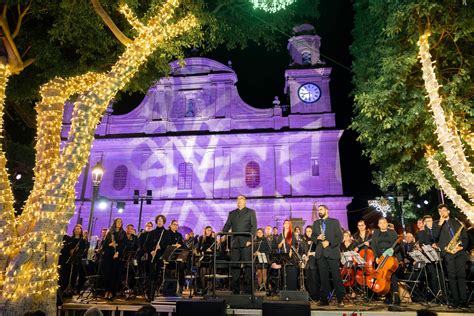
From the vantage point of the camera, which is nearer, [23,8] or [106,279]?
[23,8]

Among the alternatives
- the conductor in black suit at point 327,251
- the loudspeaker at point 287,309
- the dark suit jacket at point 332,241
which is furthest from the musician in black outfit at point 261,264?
the loudspeaker at point 287,309

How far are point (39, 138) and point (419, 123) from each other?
31.1 ft

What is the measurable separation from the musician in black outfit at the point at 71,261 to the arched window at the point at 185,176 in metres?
17.1

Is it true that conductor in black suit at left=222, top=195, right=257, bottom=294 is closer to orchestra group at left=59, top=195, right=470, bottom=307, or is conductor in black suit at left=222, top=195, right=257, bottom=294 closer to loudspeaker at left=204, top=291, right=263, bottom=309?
orchestra group at left=59, top=195, right=470, bottom=307

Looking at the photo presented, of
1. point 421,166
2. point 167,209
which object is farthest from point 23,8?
point 167,209

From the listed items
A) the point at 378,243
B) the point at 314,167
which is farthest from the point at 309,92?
the point at 378,243

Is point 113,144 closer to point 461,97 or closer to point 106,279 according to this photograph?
point 106,279

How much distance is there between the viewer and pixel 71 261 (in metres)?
9.41

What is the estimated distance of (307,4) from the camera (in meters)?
10.3

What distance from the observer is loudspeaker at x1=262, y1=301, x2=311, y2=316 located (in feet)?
15.6

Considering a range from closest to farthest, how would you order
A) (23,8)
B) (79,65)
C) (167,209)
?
1. (23,8)
2. (79,65)
3. (167,209)

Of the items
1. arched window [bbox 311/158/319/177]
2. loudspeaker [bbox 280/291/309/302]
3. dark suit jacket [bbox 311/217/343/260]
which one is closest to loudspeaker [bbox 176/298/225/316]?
loudspeaker [bbox 280/291/309/302]

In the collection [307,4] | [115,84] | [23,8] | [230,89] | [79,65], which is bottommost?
[115,84]

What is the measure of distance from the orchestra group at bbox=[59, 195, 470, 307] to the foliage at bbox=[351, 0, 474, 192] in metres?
2.24
